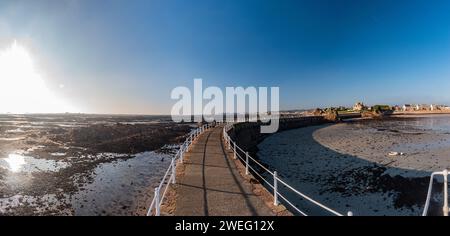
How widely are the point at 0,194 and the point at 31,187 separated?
58.3 inches

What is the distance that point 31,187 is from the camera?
1550 centimetres

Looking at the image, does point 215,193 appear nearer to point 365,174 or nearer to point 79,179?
point 79,179

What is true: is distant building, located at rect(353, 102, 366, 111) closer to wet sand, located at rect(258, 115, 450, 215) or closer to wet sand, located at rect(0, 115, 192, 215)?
wet sand, located at rect(258, 115, 450, 215)

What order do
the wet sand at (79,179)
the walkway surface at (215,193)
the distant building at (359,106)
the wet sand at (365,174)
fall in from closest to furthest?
the walkway surface at (215,193) → the wet sand at (79,179) → the wet sand at (365,174) → the distant building at (359,106)

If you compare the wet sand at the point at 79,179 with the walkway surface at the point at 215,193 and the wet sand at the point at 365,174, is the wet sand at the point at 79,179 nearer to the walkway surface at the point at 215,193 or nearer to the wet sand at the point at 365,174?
the walkway surface at the point at 215,193

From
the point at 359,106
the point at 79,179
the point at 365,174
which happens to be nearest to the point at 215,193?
the point at 79,179

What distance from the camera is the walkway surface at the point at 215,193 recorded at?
7.55 metres

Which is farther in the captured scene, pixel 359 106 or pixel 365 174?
pixel 359 106

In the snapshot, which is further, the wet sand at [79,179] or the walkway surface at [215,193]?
the wet sand at [79,179]

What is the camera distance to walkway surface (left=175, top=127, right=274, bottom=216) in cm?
755

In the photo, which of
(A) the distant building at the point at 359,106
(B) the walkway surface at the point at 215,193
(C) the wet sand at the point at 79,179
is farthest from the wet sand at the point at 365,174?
(A) the distant building at the point at 359,106

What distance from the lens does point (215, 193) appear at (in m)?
9.23

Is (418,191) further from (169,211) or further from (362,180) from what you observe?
(169,211)
